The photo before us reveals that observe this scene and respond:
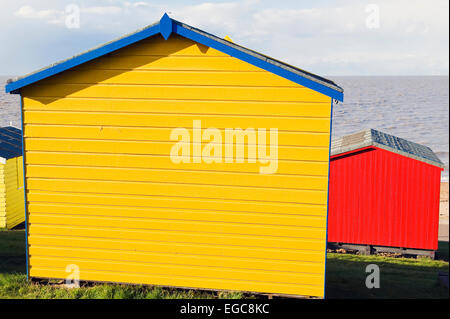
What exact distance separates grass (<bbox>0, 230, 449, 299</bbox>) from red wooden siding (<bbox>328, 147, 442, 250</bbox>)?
2.51 ft

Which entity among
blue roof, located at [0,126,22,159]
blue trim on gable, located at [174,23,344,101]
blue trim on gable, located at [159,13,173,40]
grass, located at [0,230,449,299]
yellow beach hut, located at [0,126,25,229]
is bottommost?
grass, located at [0,230,449,299]

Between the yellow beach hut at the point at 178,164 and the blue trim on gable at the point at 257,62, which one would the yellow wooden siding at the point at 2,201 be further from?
the blue trim on gable at the point at 257,62

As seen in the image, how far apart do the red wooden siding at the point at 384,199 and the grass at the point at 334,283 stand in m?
0.76

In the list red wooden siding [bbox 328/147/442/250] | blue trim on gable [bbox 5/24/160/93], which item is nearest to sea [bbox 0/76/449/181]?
red wooden siding [bbox 328/147/442/250]

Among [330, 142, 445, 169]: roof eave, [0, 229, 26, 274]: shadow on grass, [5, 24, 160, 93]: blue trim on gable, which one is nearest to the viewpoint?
[5, 24, 160, 93]: blue trim on gable

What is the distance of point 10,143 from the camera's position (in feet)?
55.0

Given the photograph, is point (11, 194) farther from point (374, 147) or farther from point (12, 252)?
point (374, 147)

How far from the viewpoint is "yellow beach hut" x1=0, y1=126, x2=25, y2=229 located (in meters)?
14.9

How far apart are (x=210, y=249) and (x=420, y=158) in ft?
29.2

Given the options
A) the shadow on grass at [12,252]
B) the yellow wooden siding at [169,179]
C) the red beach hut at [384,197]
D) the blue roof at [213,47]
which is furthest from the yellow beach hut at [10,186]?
the red beach hut at [384,197]

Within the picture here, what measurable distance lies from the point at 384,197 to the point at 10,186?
42.2ft

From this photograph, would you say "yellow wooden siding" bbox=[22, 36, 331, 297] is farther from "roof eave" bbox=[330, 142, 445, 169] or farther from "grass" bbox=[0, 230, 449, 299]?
"roof eave" bbox=[330, 142, 445, 169]

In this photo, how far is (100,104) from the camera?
8.00 meters
